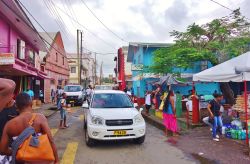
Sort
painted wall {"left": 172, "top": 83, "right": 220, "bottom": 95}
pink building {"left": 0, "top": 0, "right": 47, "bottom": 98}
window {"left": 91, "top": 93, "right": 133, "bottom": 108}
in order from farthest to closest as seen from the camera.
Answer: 1. painted wall {"left": 172, "top": 83, "right": 220, "bottom": 95}
2. pink building {"left": 0, "top": 0, "right": 47, "bottom": 98}
3. window {"left": 91, "top": 93, "right": 133, "bottom": 108}

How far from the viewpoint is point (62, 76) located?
40.6 metres

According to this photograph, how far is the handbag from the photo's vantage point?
10.3ft

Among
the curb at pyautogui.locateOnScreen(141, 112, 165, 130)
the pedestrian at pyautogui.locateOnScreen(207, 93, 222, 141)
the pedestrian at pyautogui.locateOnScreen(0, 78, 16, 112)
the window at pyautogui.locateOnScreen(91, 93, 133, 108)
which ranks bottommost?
the curb at pyautogui.locateOnScreen(141, 112, 165, 130)

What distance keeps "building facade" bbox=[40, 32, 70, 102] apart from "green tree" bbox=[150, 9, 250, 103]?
1750 cm

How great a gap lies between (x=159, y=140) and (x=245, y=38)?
345 inches

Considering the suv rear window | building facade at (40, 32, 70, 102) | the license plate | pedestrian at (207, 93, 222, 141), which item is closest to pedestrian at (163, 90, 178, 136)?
pedestrian at (207, 93, 222, 141)

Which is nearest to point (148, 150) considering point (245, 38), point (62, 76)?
point (245, 38)

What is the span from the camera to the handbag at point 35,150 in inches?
124

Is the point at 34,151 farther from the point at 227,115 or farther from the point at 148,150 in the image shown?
the point at 227,115

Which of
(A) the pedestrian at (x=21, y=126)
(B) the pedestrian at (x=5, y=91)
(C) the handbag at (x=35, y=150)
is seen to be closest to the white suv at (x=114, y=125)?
(A) the pedestrian at (x=21, y=126)

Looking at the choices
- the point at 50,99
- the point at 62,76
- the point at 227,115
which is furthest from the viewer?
the point at 62,76

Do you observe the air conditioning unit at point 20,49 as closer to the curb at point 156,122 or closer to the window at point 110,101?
the curb at point 156,122

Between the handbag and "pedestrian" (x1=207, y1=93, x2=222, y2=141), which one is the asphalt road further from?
the handbag

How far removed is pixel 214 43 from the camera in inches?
603
